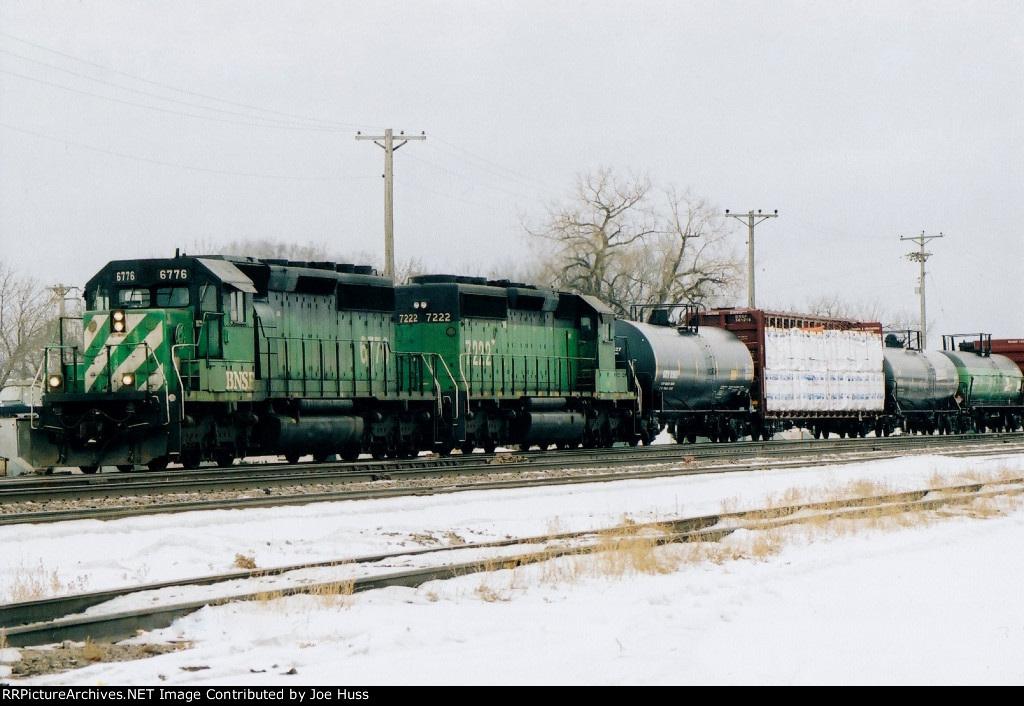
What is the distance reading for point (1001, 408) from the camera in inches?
1812

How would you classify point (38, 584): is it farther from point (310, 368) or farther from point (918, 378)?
point (918, 378)

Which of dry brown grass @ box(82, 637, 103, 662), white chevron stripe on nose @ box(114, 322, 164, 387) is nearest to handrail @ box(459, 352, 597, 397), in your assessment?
white chevron stripe on nose @ box(114, 322, 164, 387)

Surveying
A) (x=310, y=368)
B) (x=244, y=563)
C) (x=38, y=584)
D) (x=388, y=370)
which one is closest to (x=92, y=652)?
(x=38, y=584)

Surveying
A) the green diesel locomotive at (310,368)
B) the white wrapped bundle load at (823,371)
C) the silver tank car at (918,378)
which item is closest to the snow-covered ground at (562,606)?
the green diesel locomotive at (310,368)

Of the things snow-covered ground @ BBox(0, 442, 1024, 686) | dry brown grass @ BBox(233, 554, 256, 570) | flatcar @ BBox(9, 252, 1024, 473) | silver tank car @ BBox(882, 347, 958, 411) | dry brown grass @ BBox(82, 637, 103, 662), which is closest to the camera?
snow-covered ground @ BBox(0, 442, 1024, 686)

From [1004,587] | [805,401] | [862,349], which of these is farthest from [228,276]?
[862,349]

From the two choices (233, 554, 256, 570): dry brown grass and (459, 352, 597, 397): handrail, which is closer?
(233, 554, 256, 570): dry brown grass

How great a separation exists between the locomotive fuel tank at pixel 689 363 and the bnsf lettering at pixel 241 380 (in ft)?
39.4

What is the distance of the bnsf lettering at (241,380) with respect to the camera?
19.9 metres

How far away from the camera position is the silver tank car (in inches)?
1574

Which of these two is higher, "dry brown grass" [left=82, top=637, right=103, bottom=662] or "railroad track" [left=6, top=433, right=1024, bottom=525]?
"railroad track" [left=6, top=433, right=1024, bottom=525]

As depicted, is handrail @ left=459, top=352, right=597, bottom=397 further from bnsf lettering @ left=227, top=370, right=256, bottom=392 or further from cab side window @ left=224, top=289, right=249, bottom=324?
cab side window @ left=224, top=289, right=249, bottom=324

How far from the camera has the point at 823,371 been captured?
3625 cm

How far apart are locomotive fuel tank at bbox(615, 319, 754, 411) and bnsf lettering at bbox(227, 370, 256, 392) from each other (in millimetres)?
11998
